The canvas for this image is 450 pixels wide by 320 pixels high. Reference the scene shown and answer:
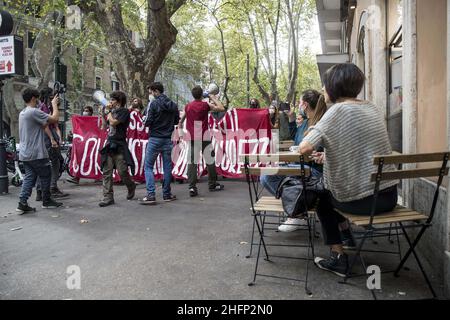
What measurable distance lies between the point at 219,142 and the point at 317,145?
22.3 ft

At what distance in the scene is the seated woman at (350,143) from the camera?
3.28 metres

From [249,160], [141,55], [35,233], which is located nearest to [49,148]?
[35,233]

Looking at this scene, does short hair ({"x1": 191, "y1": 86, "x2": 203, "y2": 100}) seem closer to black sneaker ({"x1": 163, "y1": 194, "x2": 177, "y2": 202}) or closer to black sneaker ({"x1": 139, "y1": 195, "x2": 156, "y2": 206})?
black sneaker ({"x1": 163, "y1": 194, "x2": 177, "y2": 202})

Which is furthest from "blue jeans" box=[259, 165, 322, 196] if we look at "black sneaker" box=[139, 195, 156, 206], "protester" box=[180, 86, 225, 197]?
"protester" box=[180, 86, 225, 197]

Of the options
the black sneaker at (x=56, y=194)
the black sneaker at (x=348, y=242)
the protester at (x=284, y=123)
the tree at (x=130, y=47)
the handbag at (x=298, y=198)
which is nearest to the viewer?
the handbag at (x=298, y=198)

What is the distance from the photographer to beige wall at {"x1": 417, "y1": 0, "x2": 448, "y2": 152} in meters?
3.91

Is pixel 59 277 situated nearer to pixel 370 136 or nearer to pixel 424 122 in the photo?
pixel 370 136

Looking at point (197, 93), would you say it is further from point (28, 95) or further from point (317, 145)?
point (317, 145)

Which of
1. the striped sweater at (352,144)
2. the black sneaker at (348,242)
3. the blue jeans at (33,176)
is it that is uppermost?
the striped sweater at (352,144)

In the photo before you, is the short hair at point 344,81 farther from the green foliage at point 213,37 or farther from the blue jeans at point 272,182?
the green foliage at point 213,37

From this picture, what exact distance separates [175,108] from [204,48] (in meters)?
29.4

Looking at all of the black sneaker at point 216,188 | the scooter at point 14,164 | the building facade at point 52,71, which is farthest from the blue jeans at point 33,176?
the building facade at point 52,71

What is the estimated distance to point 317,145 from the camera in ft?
10.4

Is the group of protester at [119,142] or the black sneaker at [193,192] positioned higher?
the group of protester at [119,142]
